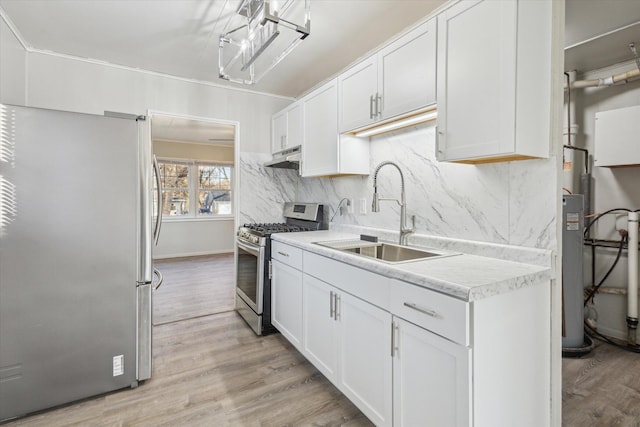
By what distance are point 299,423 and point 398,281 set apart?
1.02m

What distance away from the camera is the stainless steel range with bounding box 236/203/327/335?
280 cm

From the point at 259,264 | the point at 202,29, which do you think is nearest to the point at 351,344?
the point at 259,264

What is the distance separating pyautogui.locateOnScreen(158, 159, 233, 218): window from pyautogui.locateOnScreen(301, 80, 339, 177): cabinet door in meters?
4.74

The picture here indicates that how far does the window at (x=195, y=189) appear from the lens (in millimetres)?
6789

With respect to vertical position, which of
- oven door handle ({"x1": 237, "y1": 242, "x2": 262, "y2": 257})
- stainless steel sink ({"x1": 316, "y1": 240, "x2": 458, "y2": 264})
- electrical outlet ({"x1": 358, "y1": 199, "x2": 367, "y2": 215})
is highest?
electrical outlet ({"x1": 358, "y1": 199, "x2": 367, "y2": 215})

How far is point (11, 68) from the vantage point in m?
2.42

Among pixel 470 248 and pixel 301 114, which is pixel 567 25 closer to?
pixel 470 248

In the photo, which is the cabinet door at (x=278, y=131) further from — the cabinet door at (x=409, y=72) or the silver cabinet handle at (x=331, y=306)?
the silver cabinet handle at (x=331, y=306)

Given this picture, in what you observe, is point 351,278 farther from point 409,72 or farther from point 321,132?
point 321,132

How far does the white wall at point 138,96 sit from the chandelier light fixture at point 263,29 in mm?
608

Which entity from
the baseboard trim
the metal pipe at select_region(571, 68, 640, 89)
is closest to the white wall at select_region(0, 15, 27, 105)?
the baseboard trim

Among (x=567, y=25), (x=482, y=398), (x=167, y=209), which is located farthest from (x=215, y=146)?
(x=482, y=398)

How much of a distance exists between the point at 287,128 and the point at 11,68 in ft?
7.35

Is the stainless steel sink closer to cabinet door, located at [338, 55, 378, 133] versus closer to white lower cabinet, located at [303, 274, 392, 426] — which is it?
white lower cabinet, located at [303, 274, 392, 426]
